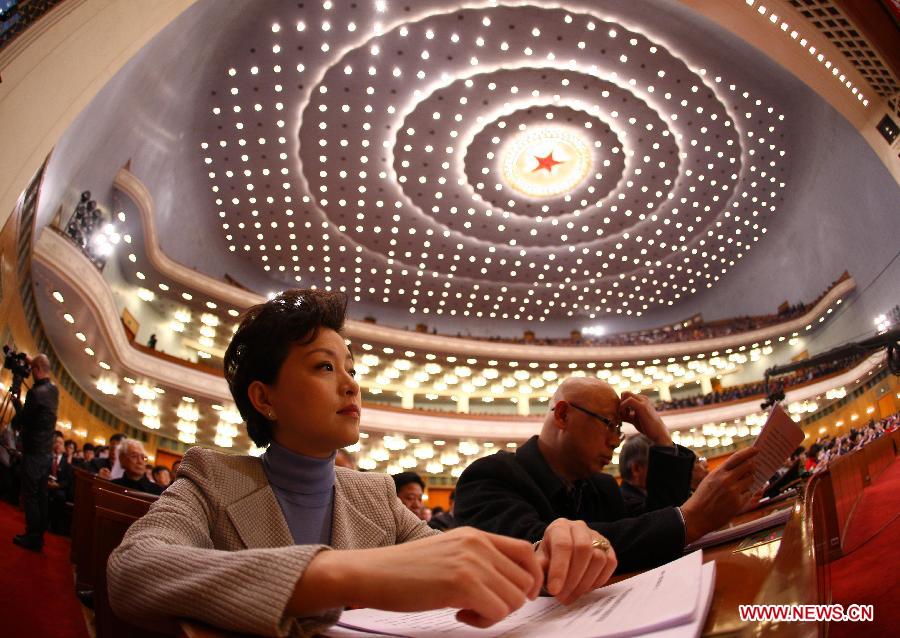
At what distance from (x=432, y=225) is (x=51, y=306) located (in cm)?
1099

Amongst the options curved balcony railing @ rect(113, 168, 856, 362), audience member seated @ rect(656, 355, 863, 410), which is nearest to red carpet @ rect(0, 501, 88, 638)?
curved balcony railing @ rect(113, 168, 856, 362)

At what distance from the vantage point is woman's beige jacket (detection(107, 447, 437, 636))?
0.46 metres

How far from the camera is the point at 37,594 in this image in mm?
2254

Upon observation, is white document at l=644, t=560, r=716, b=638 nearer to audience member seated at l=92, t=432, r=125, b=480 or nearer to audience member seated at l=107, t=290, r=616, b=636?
audience member seated at l=107, t=290, r=616, b=636

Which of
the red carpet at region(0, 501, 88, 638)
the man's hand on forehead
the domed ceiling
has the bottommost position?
the red carpet at region(0, 501, 88, 638)

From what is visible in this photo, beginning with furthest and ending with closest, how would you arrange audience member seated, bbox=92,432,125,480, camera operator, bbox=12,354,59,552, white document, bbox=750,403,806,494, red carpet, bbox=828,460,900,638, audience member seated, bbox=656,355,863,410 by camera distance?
audience member seated, bbox=656,355,863,410 → audience member seated, bbox=92,432,125,480 → camera operator, bbox=12,354,59,552 → white document, bbox=750,403,806,494 → red carpet, bbox=828,460,900,638

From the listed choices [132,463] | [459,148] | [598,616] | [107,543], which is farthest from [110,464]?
[459,148]

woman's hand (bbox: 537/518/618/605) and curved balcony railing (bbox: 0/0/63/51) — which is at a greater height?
curved balcony railing (bbox: 0/0/63/51)

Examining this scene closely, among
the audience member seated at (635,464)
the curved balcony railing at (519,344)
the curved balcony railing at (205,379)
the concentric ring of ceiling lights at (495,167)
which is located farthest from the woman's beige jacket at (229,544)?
the curved balcony railing at (519,344)

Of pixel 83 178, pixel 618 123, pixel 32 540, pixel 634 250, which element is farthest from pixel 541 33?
pixel 32 540

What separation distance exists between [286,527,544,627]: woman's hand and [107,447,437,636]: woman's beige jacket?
27 millimetres

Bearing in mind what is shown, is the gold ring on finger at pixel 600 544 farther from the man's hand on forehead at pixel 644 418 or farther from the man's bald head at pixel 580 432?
the man's hand on forehead at pixel 644 418

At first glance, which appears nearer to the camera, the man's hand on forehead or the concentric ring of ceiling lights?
the man's hand on forehead

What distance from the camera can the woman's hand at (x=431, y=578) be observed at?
1.42 ft
